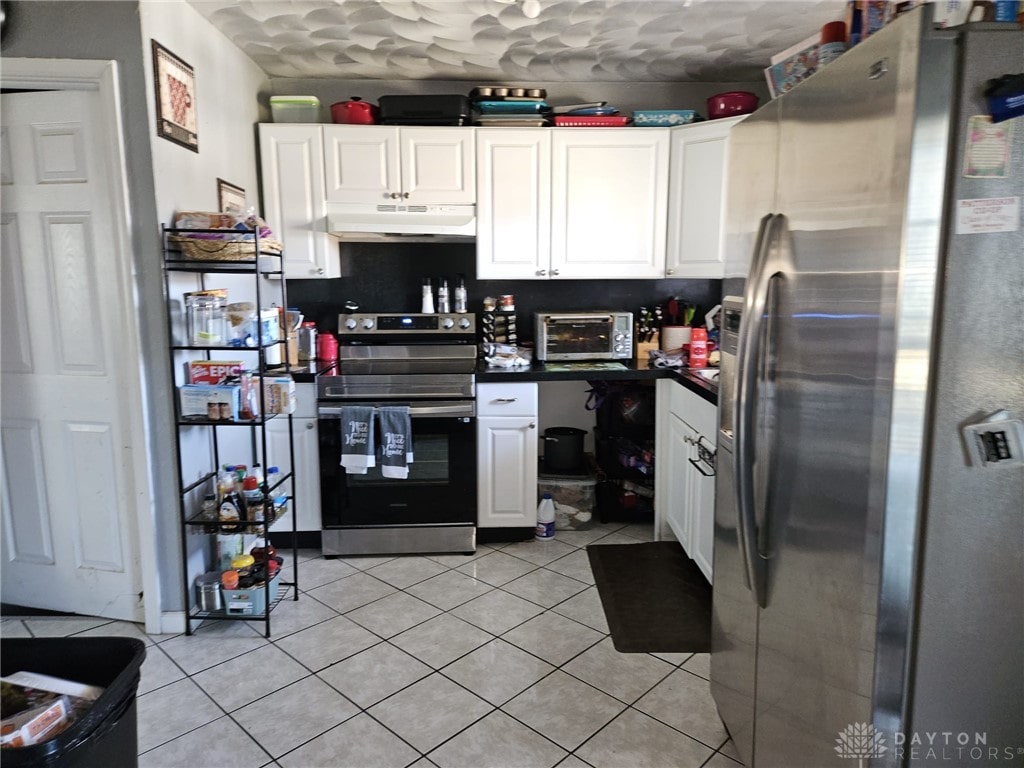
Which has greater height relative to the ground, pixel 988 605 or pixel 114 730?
pixel 988 605

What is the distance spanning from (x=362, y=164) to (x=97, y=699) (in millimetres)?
2729

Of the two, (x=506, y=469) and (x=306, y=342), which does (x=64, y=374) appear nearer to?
(x=306, y=342)

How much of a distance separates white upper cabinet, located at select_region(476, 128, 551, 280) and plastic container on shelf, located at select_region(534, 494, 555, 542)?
1.22 m

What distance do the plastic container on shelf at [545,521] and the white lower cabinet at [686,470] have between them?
0.56 metres

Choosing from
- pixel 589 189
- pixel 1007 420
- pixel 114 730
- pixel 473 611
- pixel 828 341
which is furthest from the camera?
pixel 589 189

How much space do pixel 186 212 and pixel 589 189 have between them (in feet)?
6.43

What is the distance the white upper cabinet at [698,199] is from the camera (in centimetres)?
335

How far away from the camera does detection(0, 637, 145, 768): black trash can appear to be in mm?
1236

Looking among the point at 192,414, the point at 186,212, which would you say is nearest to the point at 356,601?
the point at 192,414

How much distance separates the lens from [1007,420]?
1.05m

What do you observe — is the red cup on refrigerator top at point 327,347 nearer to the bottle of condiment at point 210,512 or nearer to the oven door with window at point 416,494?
the oven door with window at point 416,494

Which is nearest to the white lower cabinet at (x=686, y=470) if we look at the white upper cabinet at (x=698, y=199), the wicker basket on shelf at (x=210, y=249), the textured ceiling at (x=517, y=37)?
the white upper cabinet at (x=698, y=199)

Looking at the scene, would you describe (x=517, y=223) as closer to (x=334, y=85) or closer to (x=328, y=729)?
(x=334, y=85)

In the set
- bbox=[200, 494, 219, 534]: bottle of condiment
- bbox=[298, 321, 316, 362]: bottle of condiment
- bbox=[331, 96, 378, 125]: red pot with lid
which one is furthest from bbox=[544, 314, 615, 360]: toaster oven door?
bbox=[200, 494, 219, 534]: bottle of condiment
